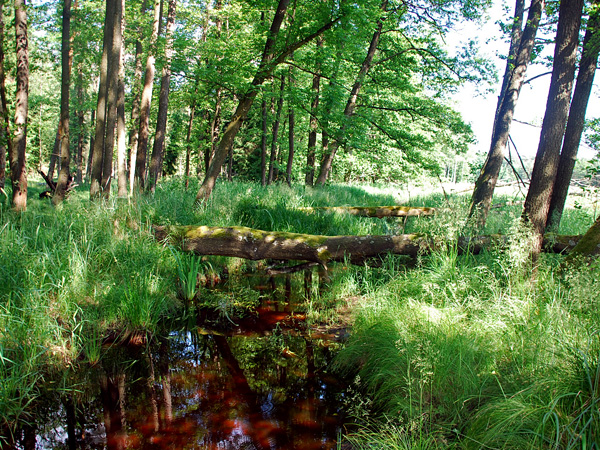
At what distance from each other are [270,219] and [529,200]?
16.0 ft

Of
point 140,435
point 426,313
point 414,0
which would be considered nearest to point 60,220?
point 140,435

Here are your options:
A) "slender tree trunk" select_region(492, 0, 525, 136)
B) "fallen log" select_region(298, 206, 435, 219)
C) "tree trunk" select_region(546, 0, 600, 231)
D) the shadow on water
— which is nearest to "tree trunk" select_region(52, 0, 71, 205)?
"fallen log" select_region(298, 206, 435, 219)

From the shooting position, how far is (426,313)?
144 inches

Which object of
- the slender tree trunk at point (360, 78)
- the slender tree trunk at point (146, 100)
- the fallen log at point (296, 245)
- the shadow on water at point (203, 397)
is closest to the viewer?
the shadow on water at point (203, 397)

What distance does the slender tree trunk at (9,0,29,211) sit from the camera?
25.9 feet

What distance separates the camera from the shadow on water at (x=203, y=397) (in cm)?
287

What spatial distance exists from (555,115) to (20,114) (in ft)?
30.9

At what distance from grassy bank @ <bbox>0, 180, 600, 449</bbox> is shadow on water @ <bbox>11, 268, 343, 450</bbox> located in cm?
20

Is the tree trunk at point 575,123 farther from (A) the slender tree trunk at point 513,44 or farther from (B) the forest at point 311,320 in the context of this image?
(A) the slender tree trunk at point 513,44

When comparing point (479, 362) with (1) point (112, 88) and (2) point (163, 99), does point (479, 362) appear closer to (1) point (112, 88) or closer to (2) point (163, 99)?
(1) point (112, 88)

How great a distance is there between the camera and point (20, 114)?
793cm

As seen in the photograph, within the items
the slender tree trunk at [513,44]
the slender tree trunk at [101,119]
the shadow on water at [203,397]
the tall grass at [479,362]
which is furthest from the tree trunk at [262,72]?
the tall grass at [479,362]

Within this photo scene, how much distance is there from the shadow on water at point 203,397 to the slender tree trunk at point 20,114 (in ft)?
18.6

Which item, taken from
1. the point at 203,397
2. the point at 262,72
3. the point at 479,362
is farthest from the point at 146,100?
the point at 479,362
